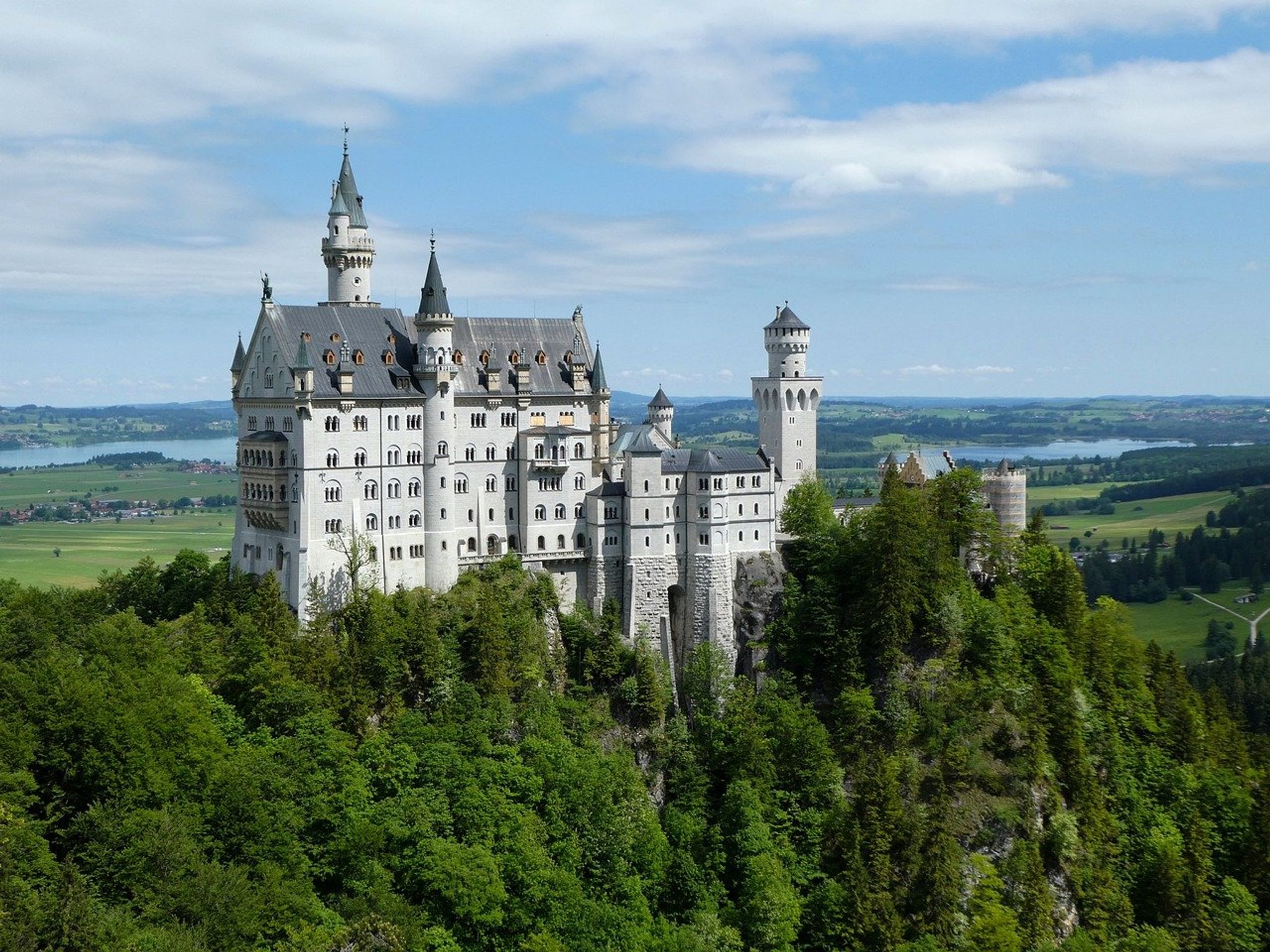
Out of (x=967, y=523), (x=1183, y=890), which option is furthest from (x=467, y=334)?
(x=1183, y=890)

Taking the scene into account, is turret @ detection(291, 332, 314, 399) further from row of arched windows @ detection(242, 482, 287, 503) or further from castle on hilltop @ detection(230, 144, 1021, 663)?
row of arched windows @ detection(242, 482, 287, 503)

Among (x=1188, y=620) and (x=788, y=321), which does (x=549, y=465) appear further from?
(x=1188, y=620)

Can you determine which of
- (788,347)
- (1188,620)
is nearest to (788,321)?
(788,347)

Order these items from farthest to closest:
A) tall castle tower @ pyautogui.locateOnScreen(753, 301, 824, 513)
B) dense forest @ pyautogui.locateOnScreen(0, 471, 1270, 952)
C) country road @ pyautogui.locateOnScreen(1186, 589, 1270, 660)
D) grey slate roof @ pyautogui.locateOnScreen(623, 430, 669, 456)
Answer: country road @ pyautogui.locateOnScreen(1186, 589, 1270, 660), tall castle tower @ pyautogui.locateOnScreen(753, 301, 824, 513), grey slate roof @ pyautogui.locateOnScreen(623, 430, 669, 456), dense forest @ pyautogui.locateOnScreen(0, 471, 1270, 952)

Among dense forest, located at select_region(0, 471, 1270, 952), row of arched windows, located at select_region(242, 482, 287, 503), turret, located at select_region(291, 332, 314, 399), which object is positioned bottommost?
dense forest, located at select_region(0, 471, 1270, 952)

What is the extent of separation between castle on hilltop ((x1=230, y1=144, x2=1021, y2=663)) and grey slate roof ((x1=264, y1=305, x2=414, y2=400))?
0.11 meters

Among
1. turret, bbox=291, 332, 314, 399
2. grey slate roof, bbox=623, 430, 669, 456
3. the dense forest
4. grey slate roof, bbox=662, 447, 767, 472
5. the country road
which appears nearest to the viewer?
the dense forest

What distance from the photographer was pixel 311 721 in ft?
230

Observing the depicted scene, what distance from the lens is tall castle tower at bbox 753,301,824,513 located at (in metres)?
97.4

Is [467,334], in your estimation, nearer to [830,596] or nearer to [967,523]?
[830,596]

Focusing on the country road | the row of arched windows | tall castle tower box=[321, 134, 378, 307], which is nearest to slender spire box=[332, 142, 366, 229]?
tall castle tower box=[321, 134, 378, 307]

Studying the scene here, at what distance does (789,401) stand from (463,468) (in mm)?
25172

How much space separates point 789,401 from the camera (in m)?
97.8

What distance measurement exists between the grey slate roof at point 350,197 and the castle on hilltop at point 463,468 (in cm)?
13
